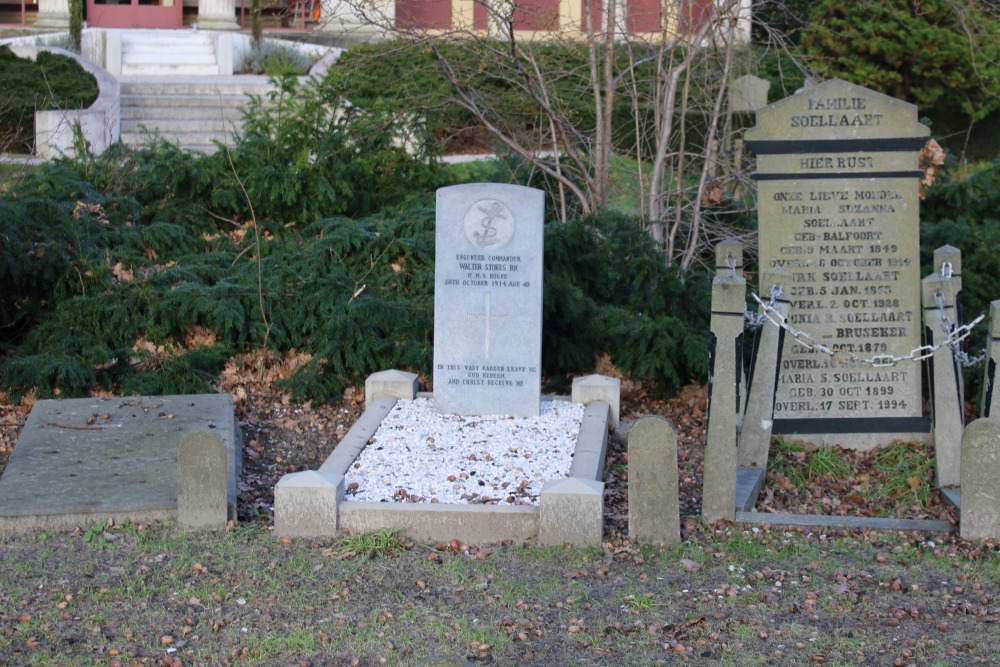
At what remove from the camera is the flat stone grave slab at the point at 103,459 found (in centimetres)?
605

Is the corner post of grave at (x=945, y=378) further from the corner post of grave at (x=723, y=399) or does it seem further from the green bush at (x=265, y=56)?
the green bush at (x=265, y=56)

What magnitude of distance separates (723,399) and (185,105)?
14.6 metres

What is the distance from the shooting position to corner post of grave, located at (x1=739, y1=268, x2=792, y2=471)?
7.02m

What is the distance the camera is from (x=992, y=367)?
21.7 feet

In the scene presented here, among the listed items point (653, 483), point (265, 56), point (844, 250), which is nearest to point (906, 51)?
point (265, 56)

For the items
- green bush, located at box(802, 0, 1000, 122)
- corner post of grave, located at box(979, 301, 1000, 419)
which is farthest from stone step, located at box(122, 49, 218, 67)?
corner post of grave, located at box(979, 301, 1000, 419)

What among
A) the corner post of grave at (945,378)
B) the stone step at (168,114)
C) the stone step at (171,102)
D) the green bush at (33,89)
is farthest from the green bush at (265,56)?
the corner post of grave at (945,378)

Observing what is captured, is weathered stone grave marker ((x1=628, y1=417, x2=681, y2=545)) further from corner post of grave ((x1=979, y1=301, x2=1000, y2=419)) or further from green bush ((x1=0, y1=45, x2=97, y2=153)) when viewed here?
green bush ((x1=0, y1=45, x2=97, y2=153))

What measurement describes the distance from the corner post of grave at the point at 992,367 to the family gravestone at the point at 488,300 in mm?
2784

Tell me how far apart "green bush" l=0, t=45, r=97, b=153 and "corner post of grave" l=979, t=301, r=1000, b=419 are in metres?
12.5

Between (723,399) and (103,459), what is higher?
(723,399)

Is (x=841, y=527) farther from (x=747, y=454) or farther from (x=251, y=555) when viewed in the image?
(x=251, y=555)

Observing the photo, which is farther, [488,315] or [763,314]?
[488,315]

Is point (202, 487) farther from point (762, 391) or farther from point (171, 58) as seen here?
point (171, 58)
